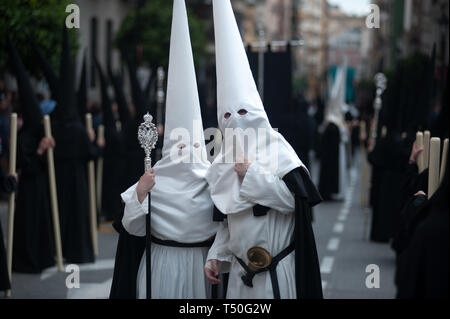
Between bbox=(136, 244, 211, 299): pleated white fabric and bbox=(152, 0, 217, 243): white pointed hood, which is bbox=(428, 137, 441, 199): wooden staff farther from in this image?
bbox=(136, 244, 211, 299): pleated white fabric

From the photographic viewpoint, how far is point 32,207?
1020cm

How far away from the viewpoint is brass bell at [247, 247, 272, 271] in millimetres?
5164

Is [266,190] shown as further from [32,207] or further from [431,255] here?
[32,207]

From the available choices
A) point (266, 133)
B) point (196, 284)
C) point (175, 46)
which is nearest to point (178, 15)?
point (175, 46)

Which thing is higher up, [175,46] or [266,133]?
[175,46]

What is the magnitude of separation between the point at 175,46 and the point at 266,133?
39.5 inches

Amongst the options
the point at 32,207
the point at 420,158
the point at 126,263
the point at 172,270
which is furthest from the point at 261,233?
the point at 32,207

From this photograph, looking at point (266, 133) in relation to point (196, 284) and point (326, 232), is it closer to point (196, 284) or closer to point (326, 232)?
point (196, 284)

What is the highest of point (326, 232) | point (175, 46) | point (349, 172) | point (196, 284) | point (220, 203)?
point (175, 46)

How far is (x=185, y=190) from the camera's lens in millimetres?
5613

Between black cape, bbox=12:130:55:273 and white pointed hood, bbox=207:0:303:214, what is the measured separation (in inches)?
196

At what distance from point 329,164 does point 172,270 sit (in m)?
15.1

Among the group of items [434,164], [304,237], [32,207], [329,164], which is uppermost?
[434,164]

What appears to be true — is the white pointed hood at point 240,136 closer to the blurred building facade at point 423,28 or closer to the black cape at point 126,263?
the black cape at point 126,263
